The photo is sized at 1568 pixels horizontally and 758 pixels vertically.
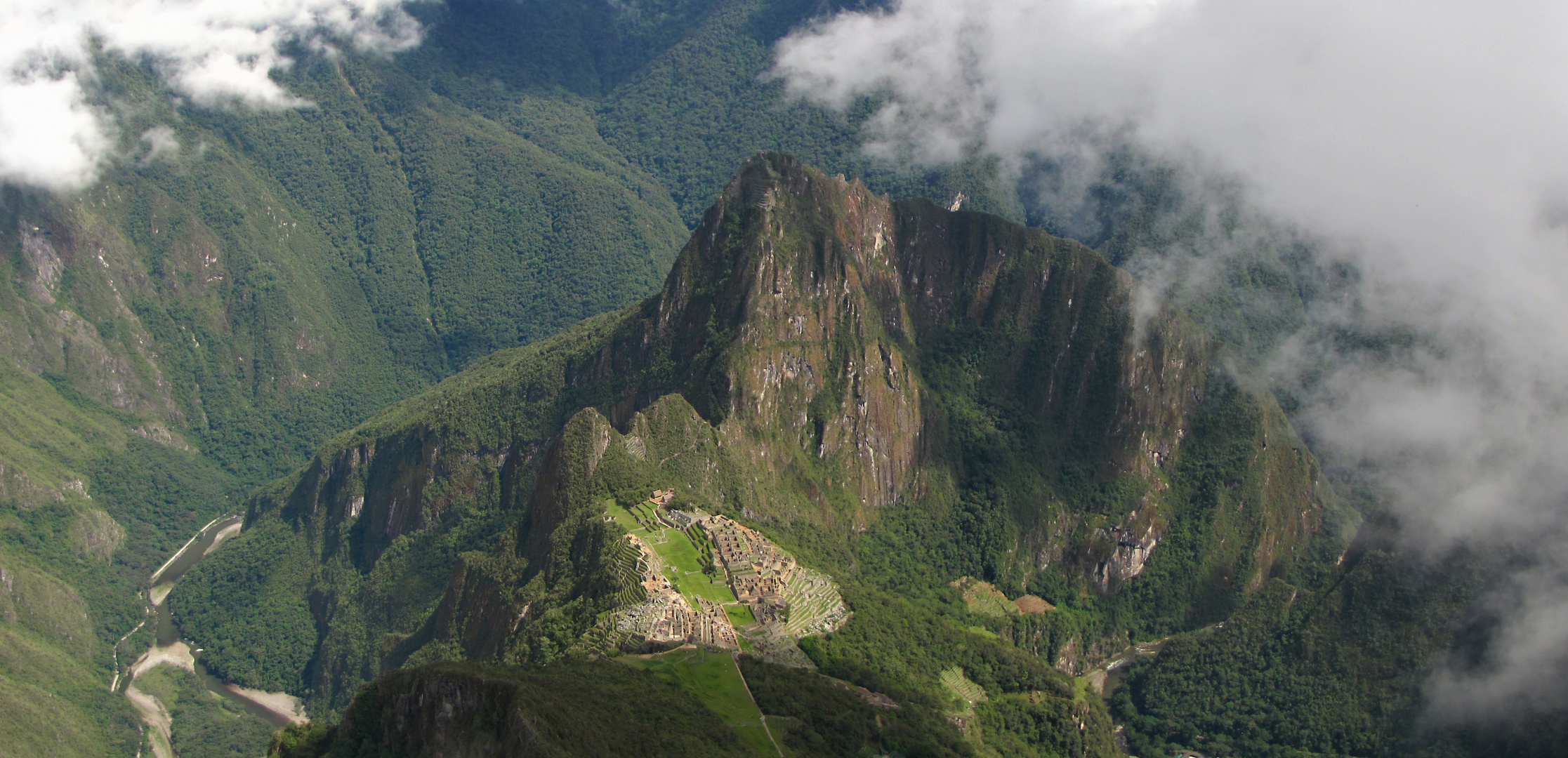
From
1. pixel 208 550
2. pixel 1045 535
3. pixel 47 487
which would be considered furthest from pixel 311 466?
pixel 1045 535

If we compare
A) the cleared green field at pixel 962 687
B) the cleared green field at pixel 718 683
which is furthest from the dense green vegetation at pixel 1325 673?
the cleared green field at pixel 718 683

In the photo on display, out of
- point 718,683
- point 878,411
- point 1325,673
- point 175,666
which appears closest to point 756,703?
point 718,683

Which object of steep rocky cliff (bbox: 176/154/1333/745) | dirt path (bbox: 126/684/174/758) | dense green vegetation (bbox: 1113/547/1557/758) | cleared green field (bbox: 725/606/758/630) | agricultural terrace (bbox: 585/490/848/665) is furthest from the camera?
steep rocky cliff (bbox: 176/154/1333/745)

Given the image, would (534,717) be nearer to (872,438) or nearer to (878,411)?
(872,438)

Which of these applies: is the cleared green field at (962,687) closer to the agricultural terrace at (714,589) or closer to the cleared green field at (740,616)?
the agricultural terrace at (714,589)

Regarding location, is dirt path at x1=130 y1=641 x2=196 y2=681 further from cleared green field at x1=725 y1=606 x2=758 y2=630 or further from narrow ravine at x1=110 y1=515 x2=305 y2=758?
cleared green field at x1=725 y1=606 x2=758 y2=630

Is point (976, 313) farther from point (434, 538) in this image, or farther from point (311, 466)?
point (311, 466)

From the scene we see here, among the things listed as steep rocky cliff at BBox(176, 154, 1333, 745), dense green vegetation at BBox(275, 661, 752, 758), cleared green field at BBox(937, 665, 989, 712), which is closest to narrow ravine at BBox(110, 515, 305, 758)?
steep rocky cliff at BBox(176, 154, 1333, 745)
